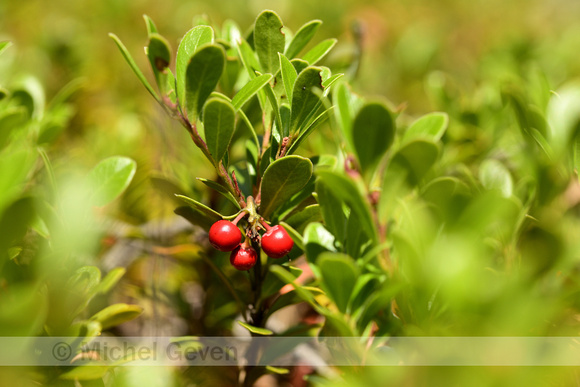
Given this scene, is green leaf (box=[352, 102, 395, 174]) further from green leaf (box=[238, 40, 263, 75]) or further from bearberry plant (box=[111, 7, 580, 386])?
green leaf (box=[238, 40, 263, 75])

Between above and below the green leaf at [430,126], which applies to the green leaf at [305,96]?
below

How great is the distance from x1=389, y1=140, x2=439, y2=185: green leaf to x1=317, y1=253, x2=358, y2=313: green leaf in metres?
0.14

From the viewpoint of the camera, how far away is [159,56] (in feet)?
2.24

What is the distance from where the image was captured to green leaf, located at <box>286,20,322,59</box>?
78cm

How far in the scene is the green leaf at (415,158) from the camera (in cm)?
55

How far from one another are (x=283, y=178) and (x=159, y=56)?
0.28m

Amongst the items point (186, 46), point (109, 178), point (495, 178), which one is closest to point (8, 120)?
point (109, 178)

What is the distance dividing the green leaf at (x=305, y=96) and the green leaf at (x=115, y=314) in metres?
0.44

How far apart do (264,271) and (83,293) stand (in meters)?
0.33

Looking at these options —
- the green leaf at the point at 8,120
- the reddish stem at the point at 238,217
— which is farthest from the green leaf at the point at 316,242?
the green leaf at the point at 8,120

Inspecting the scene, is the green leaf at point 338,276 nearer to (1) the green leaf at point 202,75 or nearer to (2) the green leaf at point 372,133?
(2) the green leaf at point 372,133

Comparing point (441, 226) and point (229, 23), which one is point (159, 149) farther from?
point (441, 226)

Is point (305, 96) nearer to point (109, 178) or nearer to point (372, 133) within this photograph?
point (372, 133)

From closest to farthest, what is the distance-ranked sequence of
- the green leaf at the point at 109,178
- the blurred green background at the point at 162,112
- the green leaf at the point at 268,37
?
the green leaf at the point at 268,37 → the green leaf at the point at 109,178 → the blurred green background at the point at 162,112
